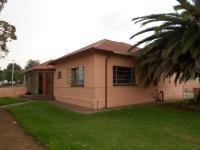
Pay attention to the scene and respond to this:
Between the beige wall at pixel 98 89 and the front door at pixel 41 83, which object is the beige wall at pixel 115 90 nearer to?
the beige wall at pixel 98 89

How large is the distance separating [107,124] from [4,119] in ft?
17.4

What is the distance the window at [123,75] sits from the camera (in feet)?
53.6

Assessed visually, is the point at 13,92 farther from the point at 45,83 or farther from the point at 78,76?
the point at 78,76

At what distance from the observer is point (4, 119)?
491 inches

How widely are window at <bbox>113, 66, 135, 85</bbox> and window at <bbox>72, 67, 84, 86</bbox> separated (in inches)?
82.9

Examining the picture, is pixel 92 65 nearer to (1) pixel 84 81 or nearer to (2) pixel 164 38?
(1) pixel 84 81

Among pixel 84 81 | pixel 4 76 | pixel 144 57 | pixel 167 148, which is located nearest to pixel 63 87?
pixel 84 81

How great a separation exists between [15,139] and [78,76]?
954 cm

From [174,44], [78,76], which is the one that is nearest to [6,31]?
[78,76]

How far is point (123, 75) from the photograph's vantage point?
55.4 feet

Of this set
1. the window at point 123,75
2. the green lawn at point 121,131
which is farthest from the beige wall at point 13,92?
the green lawn at point 121,131

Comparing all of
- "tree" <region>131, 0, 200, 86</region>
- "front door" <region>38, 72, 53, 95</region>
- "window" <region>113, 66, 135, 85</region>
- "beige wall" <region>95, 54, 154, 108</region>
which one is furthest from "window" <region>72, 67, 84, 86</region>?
"front door" <region>38, 72, 53, 95</region>

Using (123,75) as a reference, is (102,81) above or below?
below

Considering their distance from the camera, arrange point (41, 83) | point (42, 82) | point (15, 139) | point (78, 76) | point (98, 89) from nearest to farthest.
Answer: point (15, 139) → point (98, 89) → point (78, 76) → point (42, 82) → point (41, 83)
